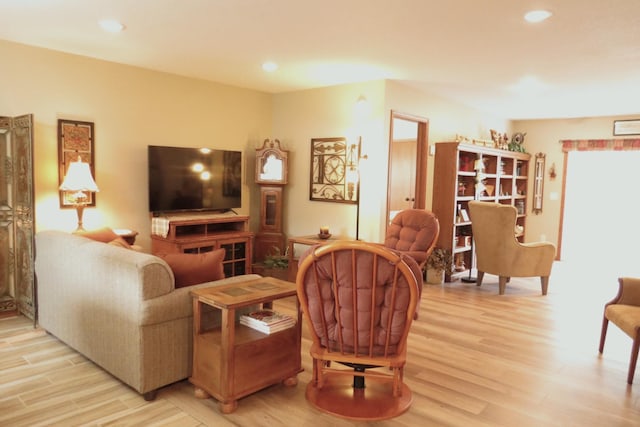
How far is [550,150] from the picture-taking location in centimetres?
800

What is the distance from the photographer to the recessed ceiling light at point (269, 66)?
454 centimetres

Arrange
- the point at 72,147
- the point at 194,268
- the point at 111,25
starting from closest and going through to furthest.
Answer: the point at 194,268, the point at 111,25, the point at 72,147

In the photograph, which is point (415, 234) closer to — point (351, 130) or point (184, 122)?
point (351, 130)

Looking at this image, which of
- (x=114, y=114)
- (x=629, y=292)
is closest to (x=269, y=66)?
(x=114, y=114)

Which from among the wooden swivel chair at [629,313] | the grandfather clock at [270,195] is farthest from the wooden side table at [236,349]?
the grandfather clock at [270,195]

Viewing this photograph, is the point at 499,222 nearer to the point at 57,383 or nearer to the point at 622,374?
the point at 622,374

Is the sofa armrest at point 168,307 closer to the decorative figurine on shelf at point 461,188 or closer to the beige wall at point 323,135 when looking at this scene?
the beige wall at point 323,135

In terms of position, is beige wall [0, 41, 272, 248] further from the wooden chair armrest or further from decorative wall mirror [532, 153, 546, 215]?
decorative wall mirror [532, 153, 546, 215]

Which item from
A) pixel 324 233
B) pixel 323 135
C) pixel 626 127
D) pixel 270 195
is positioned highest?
pixel 626 127

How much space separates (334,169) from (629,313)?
11.0ft

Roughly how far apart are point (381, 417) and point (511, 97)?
4.96m

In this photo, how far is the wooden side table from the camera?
7.86 ft

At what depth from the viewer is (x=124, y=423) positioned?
7.65ft

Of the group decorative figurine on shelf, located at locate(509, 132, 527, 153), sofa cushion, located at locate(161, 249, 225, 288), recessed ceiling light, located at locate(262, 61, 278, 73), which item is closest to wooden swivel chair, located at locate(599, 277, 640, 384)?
sofa cushion, located at locate(161, 249, 225, 288)
